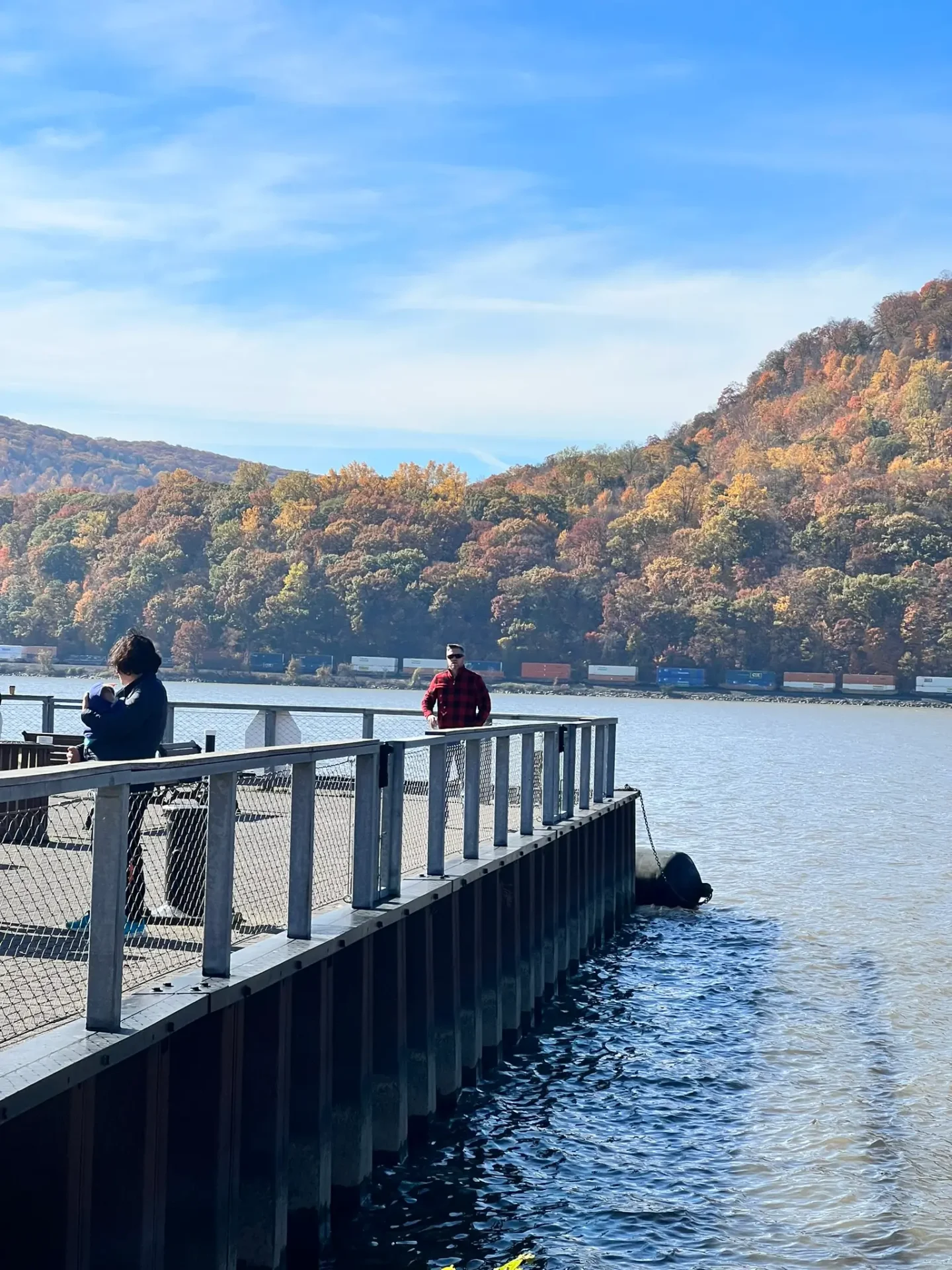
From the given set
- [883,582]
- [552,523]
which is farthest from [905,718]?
[552,523]

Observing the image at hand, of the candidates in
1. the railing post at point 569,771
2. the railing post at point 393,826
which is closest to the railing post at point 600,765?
the railing post at point 569,771

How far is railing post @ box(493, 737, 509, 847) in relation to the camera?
12.6 metres

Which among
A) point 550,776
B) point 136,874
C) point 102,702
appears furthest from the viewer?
point 550,776

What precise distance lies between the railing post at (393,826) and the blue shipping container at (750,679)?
162m

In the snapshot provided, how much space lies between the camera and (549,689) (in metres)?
173

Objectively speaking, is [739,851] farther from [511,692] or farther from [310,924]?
[511,692]

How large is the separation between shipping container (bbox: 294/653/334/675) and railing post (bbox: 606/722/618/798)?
6235 inches

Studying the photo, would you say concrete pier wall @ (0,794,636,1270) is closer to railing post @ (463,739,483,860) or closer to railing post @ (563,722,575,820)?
railing post @ (463,739,483,860)

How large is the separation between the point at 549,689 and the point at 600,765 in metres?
155

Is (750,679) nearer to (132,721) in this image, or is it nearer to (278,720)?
(278,720)

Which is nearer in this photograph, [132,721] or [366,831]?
[132,721]

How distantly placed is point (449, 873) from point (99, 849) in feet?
17.3

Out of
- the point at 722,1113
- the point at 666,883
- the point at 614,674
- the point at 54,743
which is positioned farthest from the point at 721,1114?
the point at 614,674

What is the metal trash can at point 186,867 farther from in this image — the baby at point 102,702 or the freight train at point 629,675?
the freight train at point 629,675
